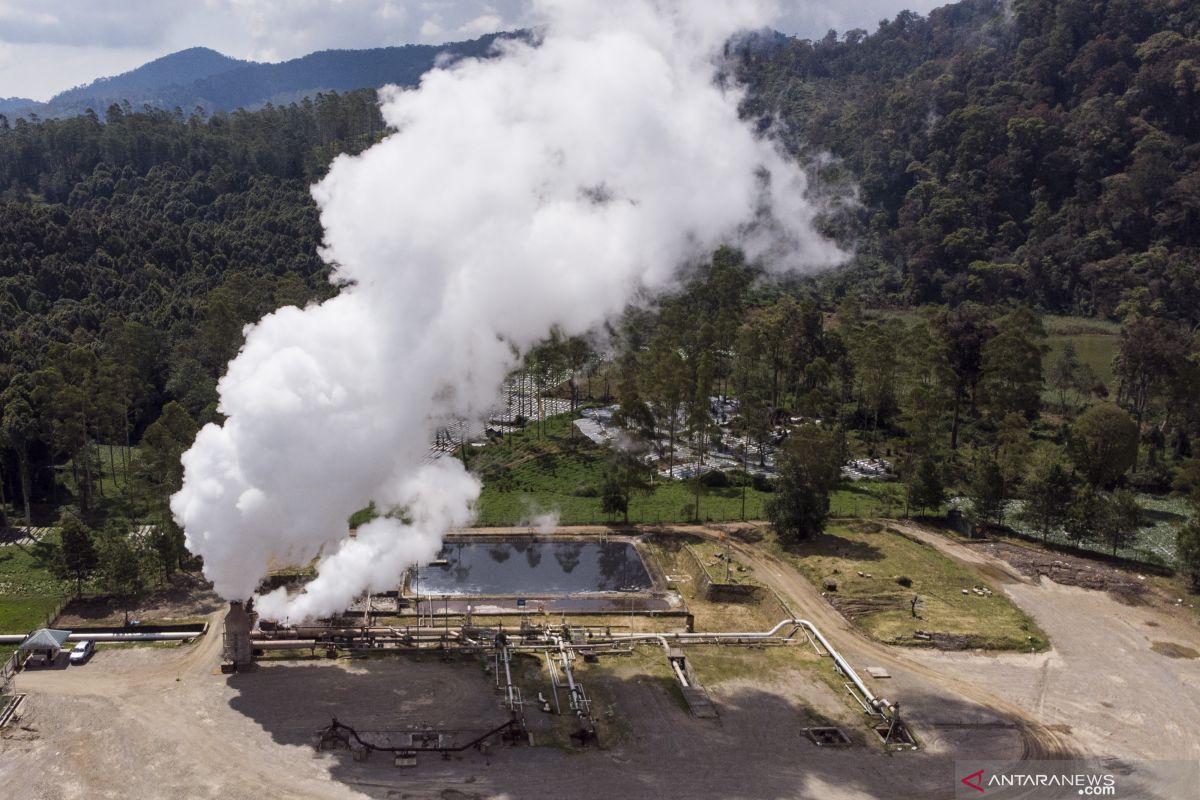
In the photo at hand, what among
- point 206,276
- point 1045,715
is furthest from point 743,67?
point 1045,715

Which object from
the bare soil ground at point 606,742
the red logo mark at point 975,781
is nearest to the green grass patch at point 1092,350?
the bare soil ground at point 606,742

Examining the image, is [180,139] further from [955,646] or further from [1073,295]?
[955,646]

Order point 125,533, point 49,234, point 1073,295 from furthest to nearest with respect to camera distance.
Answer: point 1073,295
point 49,234
point 125,533

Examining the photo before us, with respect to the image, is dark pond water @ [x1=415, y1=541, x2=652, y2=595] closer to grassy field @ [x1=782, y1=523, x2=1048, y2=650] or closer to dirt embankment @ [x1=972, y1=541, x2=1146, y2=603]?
grassy field @ [x1=782, y1=523, x2=1048, y2=650]

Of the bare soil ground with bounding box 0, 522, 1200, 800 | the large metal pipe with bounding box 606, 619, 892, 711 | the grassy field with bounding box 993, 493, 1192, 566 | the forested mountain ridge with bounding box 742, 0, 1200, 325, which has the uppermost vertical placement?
the forested mountain ridge with bounding box 742, 0, 1200, 325

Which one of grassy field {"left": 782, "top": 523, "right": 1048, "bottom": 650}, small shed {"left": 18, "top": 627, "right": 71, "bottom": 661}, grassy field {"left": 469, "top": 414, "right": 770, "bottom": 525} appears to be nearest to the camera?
small shed {"left": 18, "top": 627, "right": 71, "bottom": 661}

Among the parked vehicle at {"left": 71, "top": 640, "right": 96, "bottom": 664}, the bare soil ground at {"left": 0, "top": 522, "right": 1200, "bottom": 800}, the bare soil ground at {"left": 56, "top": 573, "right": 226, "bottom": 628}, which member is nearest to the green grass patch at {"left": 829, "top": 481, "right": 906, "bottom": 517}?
the bare soil ground at {"left": 0, "top": 522, "right": 1200, "bottom": 800}
